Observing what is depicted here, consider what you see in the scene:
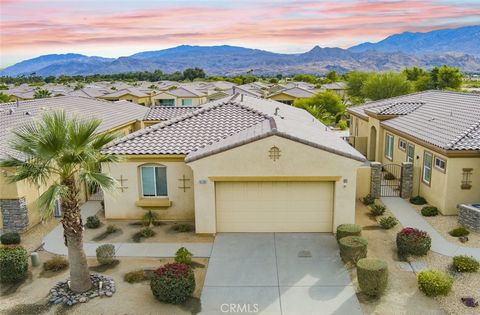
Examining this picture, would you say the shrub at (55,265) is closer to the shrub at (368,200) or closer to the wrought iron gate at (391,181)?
the shrub at (368,200)

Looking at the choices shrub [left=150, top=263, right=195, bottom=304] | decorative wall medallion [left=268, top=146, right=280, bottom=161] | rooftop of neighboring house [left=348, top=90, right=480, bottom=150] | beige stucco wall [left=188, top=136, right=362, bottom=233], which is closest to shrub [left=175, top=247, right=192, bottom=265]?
shrub [left=150, top=263, right=195, bottom=304]

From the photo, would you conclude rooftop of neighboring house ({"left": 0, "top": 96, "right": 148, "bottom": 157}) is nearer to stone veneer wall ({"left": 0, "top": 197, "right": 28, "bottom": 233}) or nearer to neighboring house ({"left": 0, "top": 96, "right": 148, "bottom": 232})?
neighboring house ({"left": 0, "top": 96, "right": 148, "bottom": 232})

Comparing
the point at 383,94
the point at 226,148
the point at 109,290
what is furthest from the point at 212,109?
the point at 383,94

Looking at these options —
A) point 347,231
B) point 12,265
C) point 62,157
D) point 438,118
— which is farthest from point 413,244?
point 12,265

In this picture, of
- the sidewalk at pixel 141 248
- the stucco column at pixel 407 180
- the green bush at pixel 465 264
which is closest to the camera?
the green bush at pixel 465 264

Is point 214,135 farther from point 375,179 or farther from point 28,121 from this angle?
point 28,121

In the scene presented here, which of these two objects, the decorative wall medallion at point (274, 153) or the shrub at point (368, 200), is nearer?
the decorative wall medallion at point (274, 153)

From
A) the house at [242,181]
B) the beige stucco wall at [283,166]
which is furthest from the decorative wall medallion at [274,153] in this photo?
the beige stucco wall at [283,166]
